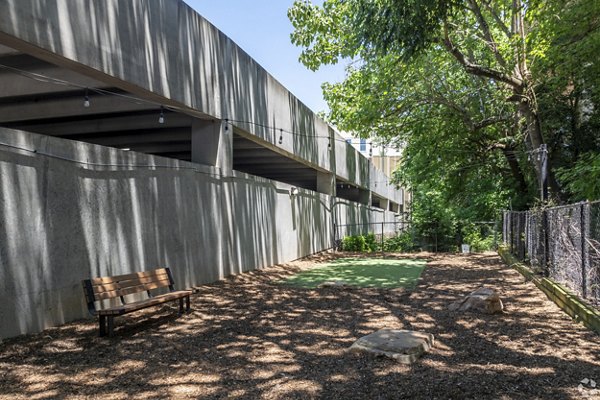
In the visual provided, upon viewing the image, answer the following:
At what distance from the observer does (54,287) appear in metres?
5.71

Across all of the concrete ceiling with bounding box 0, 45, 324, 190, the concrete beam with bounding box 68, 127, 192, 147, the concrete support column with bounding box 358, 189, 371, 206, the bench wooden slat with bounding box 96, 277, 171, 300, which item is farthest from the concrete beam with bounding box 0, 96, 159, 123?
the concrete support column with bounding box 358, 189, 371, 206

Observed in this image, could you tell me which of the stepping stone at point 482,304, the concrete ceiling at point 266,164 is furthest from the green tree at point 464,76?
the stepping stone at point 482,304

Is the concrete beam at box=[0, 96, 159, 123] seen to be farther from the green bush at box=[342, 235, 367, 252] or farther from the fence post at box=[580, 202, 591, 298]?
the green bush at box=[342, 235, 367, 252]

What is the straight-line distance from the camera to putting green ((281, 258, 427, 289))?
1066 centimetres

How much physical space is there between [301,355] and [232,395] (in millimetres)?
1257

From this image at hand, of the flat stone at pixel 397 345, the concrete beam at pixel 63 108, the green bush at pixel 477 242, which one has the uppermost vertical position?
the concrete beam at pixel 63 108

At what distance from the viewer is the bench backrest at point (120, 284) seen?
5527 mm

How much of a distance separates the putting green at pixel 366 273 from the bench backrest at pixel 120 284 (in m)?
3.92

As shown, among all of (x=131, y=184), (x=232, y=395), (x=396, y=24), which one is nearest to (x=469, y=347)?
(x=232, y=395)

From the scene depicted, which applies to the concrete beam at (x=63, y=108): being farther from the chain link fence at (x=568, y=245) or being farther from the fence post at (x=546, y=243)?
the fence post at (x=546, y=243)

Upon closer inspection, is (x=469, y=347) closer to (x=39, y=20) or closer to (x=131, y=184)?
(x=131, y=184)

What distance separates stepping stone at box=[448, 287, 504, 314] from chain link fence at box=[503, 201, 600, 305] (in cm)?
121

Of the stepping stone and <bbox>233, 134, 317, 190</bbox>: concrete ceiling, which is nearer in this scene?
the stepping stone

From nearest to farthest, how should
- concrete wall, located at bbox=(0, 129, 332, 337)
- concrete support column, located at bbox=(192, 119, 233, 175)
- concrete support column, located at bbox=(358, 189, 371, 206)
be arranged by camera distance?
concrete wall, located at bbox=(0, 129, 332, 337), concrete support column, located at bbox=(192, 119, 233, 175), concrete support column, located at bbox=(358, 189, 371, 206)
